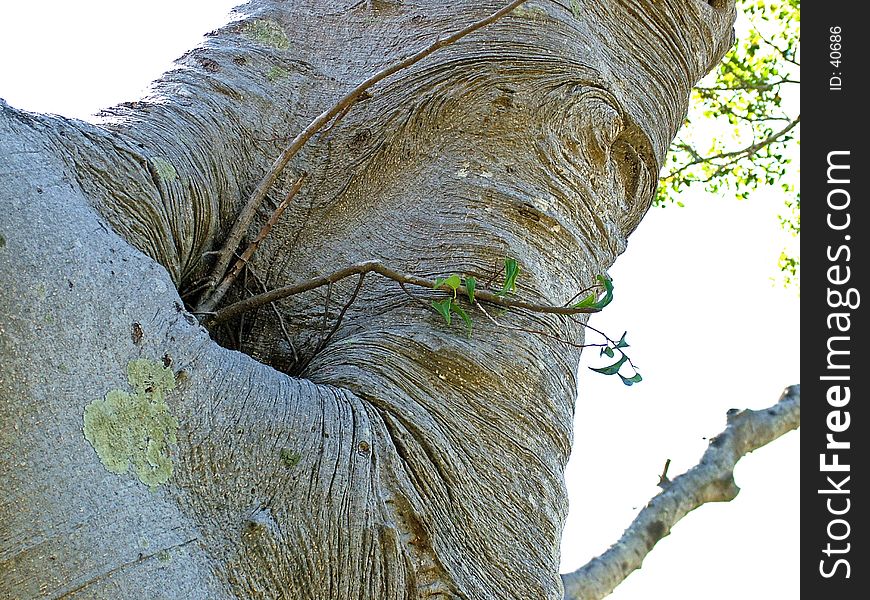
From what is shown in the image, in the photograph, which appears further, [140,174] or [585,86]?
[585,86]

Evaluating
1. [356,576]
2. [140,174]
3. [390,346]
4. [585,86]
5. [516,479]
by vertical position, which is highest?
[585,86]

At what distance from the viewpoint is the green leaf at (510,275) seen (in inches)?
58.4

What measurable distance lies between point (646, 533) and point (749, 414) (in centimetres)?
76

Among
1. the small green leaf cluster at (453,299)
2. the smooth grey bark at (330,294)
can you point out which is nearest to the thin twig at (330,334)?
the smooth grey bark at (330,294)

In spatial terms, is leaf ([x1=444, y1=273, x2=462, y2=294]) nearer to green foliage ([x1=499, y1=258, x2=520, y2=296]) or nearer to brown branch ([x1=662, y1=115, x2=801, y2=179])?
green foliage ([x1=499, y1=258, x2=520, y2=296])

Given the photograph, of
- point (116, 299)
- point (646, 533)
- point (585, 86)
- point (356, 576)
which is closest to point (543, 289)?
point (585, 86)

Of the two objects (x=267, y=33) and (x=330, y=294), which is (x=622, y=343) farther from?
(x=267, y=33)

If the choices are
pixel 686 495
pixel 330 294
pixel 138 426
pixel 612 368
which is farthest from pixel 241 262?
pixel 686 495

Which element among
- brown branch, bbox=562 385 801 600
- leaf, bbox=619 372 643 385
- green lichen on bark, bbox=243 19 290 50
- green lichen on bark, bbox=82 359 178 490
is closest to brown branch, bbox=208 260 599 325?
leaf, bbox=619 372 643 385

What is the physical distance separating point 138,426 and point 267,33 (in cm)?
115

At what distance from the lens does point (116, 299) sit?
1.12 m

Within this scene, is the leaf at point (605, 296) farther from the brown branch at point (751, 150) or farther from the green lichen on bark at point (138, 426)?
the brown branch at point (751, 150)

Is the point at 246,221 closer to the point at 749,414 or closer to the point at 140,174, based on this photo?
the point at 140,174

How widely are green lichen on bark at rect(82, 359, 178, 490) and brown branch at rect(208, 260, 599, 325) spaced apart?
1.19 ft
